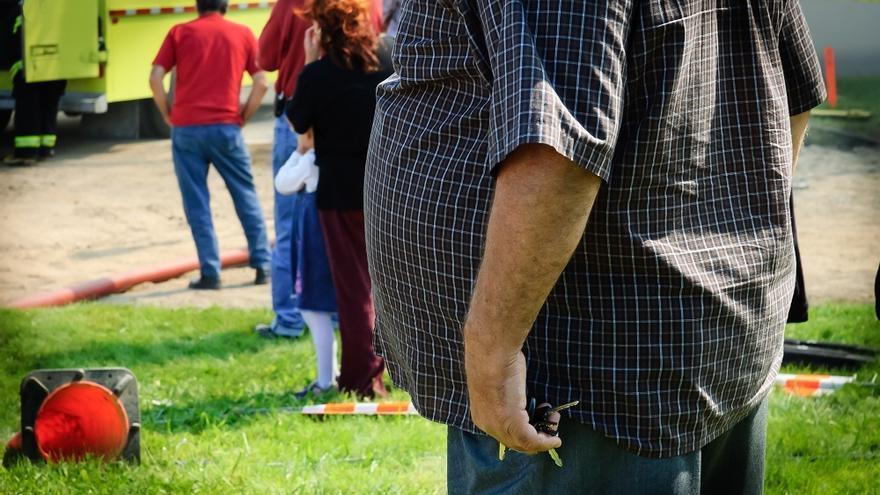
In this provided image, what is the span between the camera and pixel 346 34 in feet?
16.6

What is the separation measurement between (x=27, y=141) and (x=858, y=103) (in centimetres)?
976

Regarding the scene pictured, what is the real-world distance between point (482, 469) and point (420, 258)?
1.21 ft

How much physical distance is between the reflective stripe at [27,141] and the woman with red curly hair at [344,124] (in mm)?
7503

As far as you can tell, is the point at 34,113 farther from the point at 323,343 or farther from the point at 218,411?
the point at 218,411

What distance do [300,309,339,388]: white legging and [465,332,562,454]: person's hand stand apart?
3737mm

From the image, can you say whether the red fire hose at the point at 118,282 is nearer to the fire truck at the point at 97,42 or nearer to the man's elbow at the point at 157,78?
the man's elbow at the point at 157,78

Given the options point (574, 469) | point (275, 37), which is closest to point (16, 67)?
point (275, 37)

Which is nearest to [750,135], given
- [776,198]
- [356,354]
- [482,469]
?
[776,198]

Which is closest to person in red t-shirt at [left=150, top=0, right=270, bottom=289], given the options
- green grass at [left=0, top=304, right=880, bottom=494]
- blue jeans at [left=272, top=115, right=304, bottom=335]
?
green grass at [left=0, top=304, right=880, bottom=494]

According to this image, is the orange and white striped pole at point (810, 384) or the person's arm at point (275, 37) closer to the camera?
the orange and white striped pole at point (810, 384)

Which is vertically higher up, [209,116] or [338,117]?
[338,117]

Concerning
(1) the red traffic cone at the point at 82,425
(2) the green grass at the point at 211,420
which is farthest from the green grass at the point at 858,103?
(1) the red traffic cone at the point at 82,425

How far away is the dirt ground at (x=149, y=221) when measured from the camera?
8.06 meters

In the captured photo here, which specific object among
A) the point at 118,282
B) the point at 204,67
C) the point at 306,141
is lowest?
the point at 118,282
